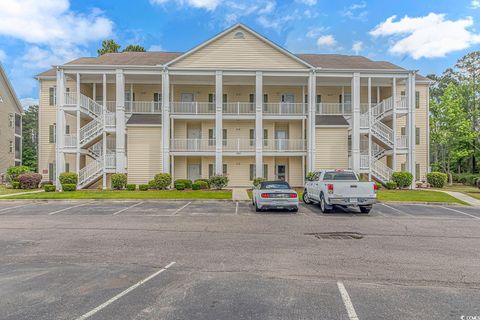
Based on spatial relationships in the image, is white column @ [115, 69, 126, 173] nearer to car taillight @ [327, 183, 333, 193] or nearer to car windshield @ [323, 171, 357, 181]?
car windshield @ [323, 171, 357, 181]

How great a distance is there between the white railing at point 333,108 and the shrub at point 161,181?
47.6ft

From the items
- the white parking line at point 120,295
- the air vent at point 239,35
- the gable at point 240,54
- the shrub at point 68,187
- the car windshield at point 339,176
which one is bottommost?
the white parking line at point 120,295

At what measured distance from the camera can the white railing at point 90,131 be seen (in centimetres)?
2400

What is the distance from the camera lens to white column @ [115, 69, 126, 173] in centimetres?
2394

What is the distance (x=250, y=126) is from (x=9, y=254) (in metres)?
21.9

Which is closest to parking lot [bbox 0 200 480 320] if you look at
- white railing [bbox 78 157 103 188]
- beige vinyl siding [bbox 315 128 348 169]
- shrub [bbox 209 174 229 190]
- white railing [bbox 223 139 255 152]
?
shrub [bbox 209 174 229 190]

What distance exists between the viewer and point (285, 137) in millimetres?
27938

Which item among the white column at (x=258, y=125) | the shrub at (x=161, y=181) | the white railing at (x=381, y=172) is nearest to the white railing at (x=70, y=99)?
the shrub at (x=161, y=181)

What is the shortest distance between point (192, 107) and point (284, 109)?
8178mm

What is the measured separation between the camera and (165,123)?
2448cm

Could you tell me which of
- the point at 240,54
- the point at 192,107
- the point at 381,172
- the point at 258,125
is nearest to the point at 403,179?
the point at 381,172

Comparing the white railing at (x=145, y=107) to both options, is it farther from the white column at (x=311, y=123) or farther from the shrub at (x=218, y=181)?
the white column at (x=311, y=123)

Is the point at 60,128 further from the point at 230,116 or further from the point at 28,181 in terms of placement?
the point at 230,116

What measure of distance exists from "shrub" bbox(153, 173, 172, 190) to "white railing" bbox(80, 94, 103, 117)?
754 centimetres
